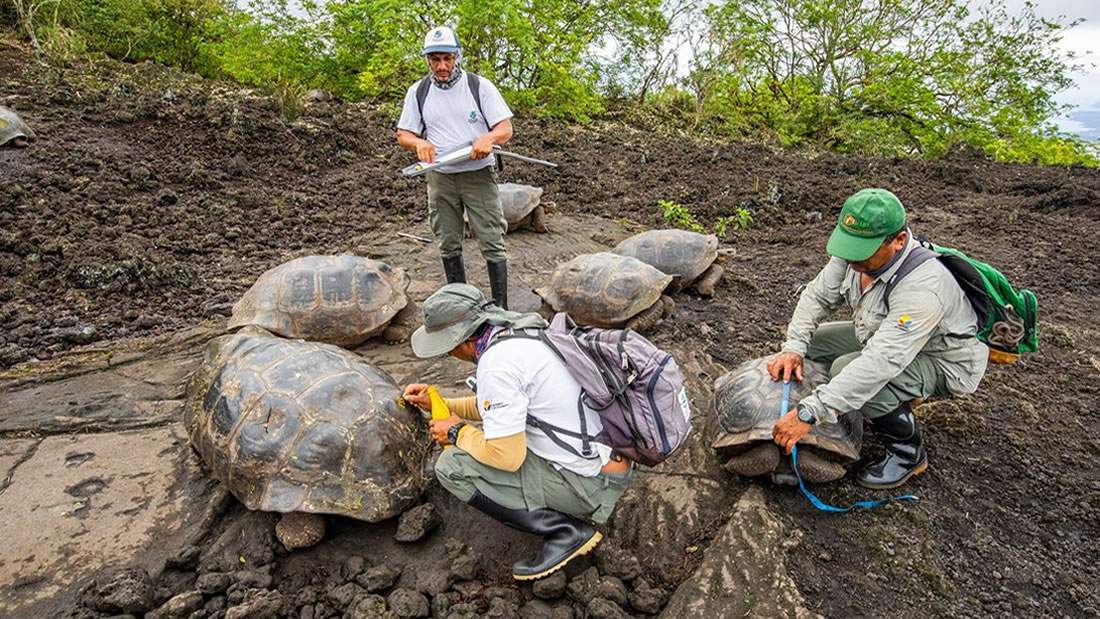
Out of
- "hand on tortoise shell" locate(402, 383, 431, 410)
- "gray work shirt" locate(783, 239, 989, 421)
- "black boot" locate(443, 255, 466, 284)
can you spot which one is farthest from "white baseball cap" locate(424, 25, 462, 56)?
"gray work shirt" locate(783, 239, 989, 421)

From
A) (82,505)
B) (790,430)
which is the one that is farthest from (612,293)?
→ (82,505)

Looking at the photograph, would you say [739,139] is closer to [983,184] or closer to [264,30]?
[983,184]

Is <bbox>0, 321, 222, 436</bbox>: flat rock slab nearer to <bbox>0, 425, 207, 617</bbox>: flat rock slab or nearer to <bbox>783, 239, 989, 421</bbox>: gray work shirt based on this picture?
<bbox>0, 425, 207, 617</bbox>: flat rock slab

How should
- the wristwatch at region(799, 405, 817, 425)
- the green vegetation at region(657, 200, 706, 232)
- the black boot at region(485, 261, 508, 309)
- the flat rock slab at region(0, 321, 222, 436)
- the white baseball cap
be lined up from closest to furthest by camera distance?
the wristwatch at region(799, 405, 817, 425) → the flat rock slab at region(0, 321, 222, 436) → the white baseball cap → the black boot at region(485, 261, 508, 309) → the green vegetation at region(657, 200, 706, 232)

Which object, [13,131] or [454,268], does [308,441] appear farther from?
[13,131]

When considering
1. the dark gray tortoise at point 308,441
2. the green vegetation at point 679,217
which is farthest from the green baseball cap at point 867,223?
the green vegetation at point 679,217

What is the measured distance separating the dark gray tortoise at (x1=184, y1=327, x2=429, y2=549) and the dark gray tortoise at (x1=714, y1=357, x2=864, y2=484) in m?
1.54

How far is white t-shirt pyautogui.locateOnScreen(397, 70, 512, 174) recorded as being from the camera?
4227 millimetres

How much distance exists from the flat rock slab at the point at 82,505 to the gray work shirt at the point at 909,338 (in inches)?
122

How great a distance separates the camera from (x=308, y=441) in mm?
2682

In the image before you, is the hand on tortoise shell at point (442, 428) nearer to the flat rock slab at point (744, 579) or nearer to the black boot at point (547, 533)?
the black boot at point (547, 533)

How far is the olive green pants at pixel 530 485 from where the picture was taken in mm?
2574

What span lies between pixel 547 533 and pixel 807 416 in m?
1.29

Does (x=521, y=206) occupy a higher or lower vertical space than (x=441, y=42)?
lower
